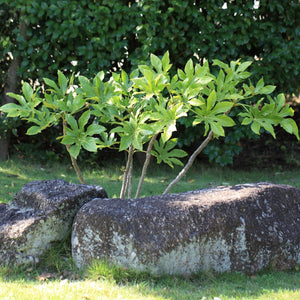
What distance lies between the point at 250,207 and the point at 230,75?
1.11 m

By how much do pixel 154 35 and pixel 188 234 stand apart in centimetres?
345

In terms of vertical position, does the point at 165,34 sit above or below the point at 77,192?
above

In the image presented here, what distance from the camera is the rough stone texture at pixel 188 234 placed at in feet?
10.9

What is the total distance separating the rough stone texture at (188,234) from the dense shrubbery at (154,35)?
2.95m

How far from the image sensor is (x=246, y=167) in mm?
7445

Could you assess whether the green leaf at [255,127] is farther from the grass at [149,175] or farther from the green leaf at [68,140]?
the grass at [149,175]

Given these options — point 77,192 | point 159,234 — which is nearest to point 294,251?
point 159,234

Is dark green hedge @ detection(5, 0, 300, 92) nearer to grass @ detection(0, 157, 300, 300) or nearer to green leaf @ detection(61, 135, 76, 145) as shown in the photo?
green leaf @ detection(61, 135, 76, 145)

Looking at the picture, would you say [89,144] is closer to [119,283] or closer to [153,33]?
[119,283]

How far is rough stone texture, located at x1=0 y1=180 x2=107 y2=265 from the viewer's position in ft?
11.5

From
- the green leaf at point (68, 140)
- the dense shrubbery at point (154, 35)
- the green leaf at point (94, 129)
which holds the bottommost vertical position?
the green leaf at point (68, 140)

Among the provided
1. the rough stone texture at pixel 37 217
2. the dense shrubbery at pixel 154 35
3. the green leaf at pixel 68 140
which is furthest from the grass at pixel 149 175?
the green leaf at pixel 68 140

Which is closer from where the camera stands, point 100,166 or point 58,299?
point 58,299

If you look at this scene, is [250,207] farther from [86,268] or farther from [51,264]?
[51,264]
